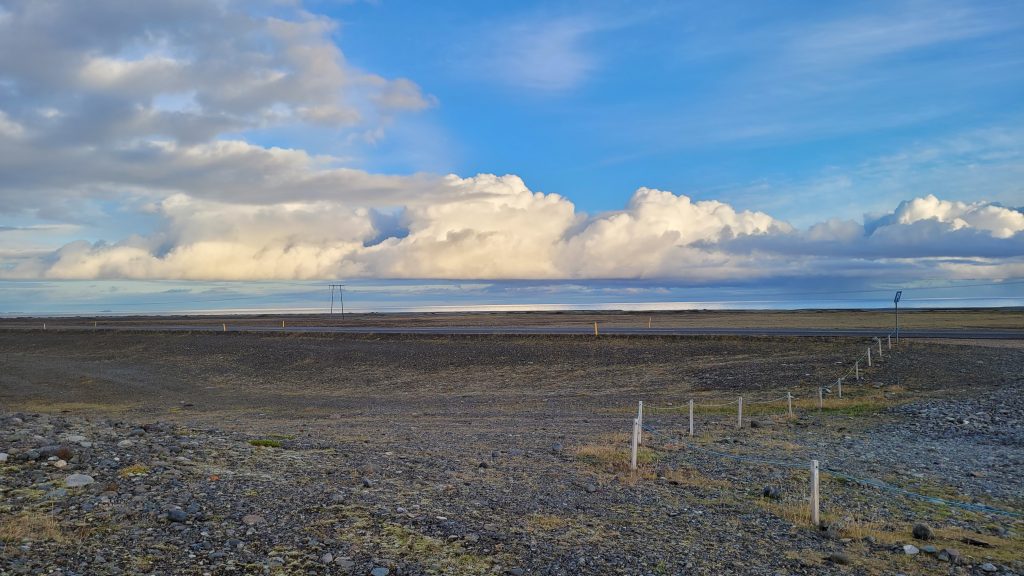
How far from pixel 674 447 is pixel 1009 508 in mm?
7388

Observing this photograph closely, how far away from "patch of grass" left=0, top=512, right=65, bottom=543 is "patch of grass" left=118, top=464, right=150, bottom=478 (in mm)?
2017

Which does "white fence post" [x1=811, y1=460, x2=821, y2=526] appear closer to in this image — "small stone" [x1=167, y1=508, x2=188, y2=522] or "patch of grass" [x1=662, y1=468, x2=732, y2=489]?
"patch of grass" [x1=662, y1=468, x2=732, y2=489]

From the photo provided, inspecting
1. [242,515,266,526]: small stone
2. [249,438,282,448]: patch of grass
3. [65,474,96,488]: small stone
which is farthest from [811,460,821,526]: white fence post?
[65,474,96,488]: small stone

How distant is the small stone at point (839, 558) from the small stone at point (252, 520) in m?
7.92

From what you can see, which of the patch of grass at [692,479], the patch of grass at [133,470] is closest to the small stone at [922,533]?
the patch of grass at [692,479]

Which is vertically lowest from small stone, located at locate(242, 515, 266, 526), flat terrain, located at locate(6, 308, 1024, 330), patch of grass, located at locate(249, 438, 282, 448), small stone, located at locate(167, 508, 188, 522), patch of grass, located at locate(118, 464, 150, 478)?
flat terrain, located at locate(6, 308, 1024, 330)

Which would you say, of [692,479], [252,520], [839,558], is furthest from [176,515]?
[692,479]

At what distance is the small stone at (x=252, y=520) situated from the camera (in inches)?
360

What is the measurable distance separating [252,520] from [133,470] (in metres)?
3.20

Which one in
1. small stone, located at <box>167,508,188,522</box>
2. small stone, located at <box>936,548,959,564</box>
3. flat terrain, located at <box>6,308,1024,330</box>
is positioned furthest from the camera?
flat terrain, located at <box>6,308,1024,330</box>

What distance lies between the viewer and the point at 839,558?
9203 millimetres

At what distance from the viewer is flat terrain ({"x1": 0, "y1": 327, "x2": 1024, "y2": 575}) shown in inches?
337

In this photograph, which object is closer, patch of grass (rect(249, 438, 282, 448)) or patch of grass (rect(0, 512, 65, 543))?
patch of grass (rect(0, 512, 65, 543))

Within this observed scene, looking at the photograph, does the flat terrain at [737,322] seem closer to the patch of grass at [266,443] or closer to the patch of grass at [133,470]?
the patch of grass at [266,443]
